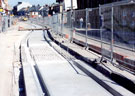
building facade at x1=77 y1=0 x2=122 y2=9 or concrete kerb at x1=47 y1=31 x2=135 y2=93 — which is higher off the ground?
building facade at x1=77 y1=0 x2=122 y2=9

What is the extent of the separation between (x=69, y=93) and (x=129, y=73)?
185 cm

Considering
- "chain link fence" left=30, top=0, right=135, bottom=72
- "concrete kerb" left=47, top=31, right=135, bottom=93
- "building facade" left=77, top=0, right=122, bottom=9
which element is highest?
"building facade" left=77, top=0, right=122, bottom=9

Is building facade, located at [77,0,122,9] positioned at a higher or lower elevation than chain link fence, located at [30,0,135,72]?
higher

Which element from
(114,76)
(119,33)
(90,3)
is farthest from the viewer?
(90,3)

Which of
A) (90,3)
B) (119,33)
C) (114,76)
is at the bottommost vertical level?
(114,76)

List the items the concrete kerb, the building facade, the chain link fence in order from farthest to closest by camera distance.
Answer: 1. the building facade
2. the chain link fence
3. the concrete kerb

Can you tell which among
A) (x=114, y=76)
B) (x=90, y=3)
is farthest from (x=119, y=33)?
(x=90, y=3)

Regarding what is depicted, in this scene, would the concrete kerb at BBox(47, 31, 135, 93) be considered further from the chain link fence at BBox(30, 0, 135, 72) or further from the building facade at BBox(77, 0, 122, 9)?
the building facade at BBox(77, 0, 122, 9)

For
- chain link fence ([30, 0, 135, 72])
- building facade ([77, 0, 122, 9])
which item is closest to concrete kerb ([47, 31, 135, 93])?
chain link fence ([30, 0, 135, 72])

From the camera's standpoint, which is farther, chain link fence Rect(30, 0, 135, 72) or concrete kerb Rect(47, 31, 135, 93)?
chain link fence Rect(30, 0, 135, 72)

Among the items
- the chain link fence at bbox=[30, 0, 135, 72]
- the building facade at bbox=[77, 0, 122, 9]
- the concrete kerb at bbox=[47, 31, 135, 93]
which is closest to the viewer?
the concrete kerb at bbox=[47, 31, 135, 93]

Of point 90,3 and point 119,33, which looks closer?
point 119,33

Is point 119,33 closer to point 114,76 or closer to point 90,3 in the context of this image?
point 114,76

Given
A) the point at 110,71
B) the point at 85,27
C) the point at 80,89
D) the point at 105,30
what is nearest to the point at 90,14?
the point at 85,27
